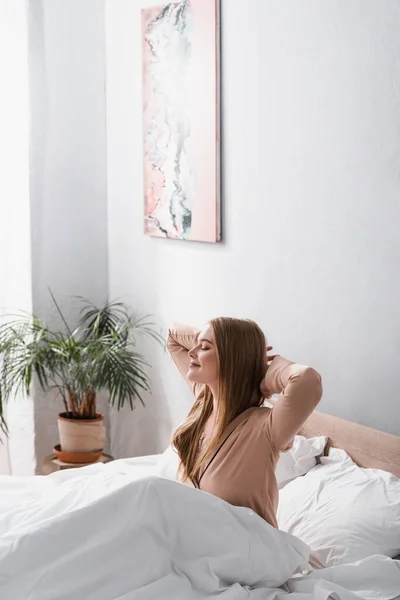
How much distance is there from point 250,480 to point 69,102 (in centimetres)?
210

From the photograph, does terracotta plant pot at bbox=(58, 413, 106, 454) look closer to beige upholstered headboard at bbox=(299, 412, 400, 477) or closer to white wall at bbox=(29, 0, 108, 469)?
white wall at bbox=(29, 0, 108, 469)

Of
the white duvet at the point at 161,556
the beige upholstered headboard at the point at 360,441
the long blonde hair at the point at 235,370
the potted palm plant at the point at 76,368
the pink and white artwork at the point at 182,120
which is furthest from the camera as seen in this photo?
the potted palm plant at the point at 76,368

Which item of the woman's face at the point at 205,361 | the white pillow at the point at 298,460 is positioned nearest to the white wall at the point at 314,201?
the white pillow at the point at 298,460

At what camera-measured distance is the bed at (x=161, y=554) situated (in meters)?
1.78

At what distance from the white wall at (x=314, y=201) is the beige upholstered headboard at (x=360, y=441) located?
0.23 feet

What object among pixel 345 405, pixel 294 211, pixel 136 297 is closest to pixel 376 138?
pixel 294 211

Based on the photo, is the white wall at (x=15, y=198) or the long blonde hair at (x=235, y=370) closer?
the long blonde hair at (x=235, y=370)

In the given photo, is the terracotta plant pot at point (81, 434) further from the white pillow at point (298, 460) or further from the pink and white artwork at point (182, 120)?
the white pillow at point (298, 460)

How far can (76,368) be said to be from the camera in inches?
130

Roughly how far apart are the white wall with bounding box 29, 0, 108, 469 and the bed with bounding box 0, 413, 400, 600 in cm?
164

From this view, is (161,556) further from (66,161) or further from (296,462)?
(66,161)

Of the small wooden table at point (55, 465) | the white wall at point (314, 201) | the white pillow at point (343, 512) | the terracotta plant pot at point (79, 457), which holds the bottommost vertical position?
the small wooden table at point (55, 465)

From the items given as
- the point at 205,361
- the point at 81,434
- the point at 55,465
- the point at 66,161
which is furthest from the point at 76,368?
the point at 205,361

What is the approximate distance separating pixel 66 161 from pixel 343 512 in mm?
2044
